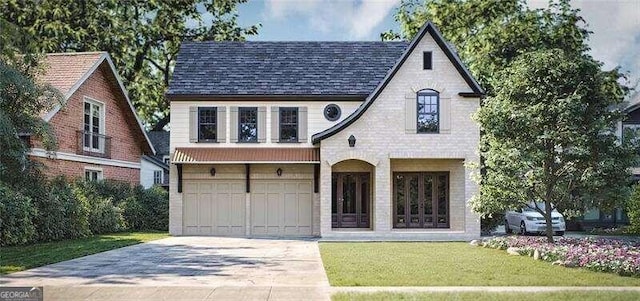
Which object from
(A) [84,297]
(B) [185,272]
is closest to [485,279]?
(B) [185,272]

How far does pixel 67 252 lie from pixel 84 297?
22.0ft

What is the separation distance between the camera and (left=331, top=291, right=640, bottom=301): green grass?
9375 millimetres

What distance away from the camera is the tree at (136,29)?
3172 centimetres

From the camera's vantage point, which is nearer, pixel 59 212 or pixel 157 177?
pixel 59 212

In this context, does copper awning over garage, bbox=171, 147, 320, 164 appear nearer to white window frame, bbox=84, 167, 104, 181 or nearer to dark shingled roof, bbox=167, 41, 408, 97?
dark shingled roof, bbox=167, 41, 408, 97

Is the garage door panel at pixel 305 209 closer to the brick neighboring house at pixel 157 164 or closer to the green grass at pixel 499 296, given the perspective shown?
the green grass at pixel 499 296

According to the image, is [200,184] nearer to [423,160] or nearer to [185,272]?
[423,160]

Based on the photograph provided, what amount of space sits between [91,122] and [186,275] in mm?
15207

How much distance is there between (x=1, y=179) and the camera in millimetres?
17562

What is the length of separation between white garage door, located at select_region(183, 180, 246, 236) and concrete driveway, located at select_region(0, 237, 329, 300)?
6282 millimetres

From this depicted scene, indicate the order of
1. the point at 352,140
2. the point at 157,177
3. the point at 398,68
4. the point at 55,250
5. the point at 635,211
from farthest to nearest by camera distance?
the point at 157,177
the point at 635,211
the point at 398,68
the point at 352,140
the point at 55,250

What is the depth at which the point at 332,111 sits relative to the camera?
937 inches

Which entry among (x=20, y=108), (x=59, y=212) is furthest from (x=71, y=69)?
(x=59, y=212)

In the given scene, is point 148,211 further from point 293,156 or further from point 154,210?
point 293,156
